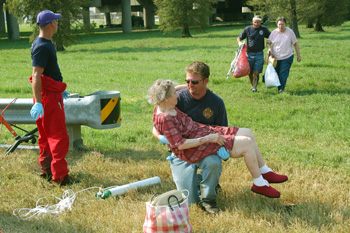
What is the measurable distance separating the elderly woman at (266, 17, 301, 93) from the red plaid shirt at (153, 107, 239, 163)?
6.63 m

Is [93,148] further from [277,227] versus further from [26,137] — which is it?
[277,227]

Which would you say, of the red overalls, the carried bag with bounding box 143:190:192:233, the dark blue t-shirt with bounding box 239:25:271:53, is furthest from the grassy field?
the dark blue t-shirt with bounding box 239:25:271:53

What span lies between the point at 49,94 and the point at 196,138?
184 cm

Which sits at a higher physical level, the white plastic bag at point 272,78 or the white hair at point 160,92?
the white hair at point 160,92

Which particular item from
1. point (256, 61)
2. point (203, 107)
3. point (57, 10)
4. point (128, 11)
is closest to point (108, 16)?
point (128, 11)

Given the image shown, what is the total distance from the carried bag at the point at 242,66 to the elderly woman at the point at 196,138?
19.7ft

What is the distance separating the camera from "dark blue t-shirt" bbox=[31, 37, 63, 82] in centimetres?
507

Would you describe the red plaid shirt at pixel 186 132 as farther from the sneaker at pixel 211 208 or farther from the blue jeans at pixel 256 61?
the blue jeans at pixel 256 61

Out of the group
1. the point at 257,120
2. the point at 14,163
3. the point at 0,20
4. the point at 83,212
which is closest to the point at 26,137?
the point at 14,163

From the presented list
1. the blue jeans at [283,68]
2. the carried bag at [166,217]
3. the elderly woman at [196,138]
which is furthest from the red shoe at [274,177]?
the blue jeans at [283,68]

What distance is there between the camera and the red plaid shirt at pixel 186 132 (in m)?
4.41

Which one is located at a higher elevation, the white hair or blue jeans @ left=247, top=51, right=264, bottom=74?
the white hair

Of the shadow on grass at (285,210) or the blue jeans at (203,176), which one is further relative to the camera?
the blue jeans at (203,176)

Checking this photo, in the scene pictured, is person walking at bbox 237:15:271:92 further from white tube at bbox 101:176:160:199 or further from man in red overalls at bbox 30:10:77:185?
man in red overalls at bbox 30:10:77:185
